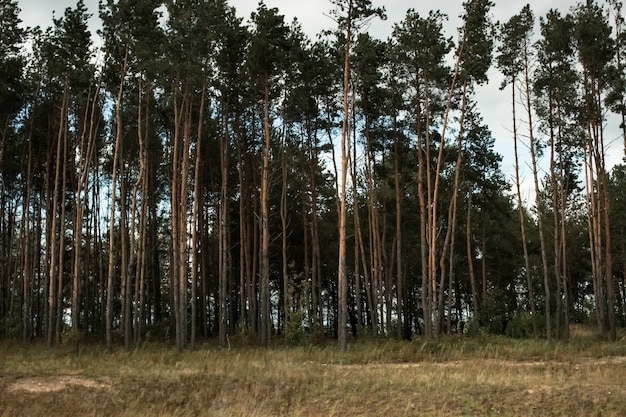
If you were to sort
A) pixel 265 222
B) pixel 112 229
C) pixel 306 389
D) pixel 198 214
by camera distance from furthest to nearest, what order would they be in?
pixel 198 214 < pixel 265 222 < pixel 112 229 < pixel 306 389

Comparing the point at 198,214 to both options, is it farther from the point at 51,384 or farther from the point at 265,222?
the point at 51,384

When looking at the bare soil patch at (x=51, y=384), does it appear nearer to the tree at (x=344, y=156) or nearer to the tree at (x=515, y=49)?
the tree at (x=344, y=156)

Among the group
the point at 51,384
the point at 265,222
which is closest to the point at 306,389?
the point at 51,384

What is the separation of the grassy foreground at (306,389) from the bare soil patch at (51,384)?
20 millimetres

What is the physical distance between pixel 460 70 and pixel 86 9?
50.3 feet

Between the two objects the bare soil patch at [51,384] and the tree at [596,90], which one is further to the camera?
the tree at [596,90]

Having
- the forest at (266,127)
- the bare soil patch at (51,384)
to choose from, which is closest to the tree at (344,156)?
the forest at (266,127)

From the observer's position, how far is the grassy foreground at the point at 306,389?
31.1 ft

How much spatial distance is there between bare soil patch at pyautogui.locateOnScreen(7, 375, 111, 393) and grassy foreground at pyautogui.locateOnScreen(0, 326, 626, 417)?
0.8 inches

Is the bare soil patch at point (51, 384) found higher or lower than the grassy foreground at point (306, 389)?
higher

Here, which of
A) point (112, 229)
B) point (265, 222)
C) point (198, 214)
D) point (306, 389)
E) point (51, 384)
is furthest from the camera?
point (198, 214)

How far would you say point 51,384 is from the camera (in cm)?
1105

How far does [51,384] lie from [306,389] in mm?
5025

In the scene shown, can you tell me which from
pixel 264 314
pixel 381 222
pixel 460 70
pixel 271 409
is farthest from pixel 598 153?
pixel 271 409
